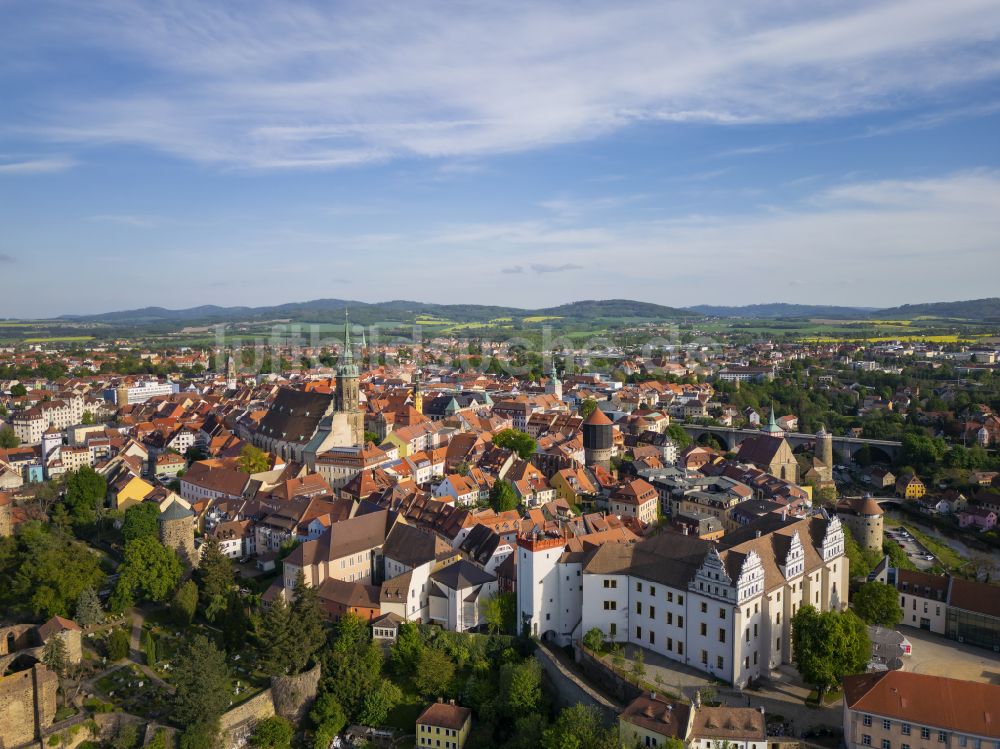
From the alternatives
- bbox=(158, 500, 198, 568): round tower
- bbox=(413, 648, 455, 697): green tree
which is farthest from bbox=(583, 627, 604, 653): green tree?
bbox=(158, 500, 198, 568): round tower

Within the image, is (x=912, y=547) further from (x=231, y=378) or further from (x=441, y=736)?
(x=231, y=378)

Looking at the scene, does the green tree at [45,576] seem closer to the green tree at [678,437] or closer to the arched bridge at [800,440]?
the green tree at [678,437]

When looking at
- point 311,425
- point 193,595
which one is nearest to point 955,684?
point 193,595

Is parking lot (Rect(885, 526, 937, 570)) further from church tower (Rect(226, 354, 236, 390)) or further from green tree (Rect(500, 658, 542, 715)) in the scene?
church tower (Rect(226, 354, 236, 390))

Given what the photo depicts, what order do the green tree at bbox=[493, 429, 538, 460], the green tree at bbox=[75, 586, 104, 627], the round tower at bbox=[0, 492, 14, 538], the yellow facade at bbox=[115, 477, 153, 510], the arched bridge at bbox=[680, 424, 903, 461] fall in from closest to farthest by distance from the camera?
the green tree at bbox=[75, 586, 104, 627] → the round tower at bbox=[0, 492, 14, 538] → the yellow facade at bbox=[115, 477, 153, 510] → the green tree at bbox=[493, 429, 538, 460] → the arched bridge at bbox=[680, 424, 903, 461]

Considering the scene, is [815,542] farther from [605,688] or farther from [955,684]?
[605,688]

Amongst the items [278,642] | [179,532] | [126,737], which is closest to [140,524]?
[179,532]

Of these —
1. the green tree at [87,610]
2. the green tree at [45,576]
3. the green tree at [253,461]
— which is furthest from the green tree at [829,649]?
the green tree at [253,461]
